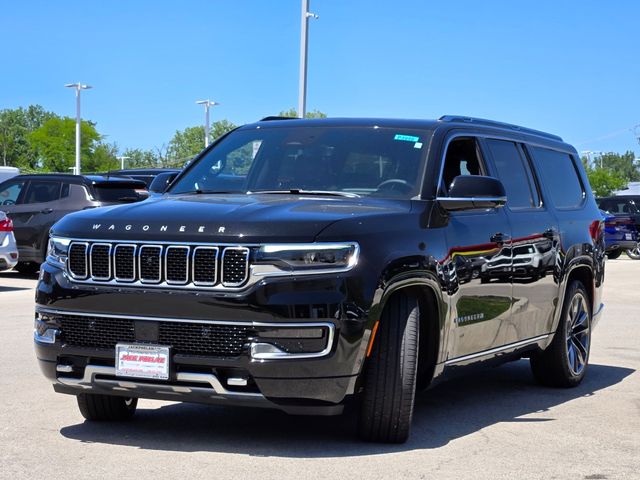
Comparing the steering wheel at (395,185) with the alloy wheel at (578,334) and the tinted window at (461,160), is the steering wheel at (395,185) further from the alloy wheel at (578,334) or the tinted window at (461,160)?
the alloy wheel at (578,334)

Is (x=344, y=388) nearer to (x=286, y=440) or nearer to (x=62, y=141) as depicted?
(x=286, y=440)

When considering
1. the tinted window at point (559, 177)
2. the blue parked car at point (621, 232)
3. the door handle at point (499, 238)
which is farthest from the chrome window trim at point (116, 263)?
the blue parked car at point (621, 232)

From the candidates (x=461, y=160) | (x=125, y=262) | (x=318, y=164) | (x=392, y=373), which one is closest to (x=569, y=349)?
(x=461, y=160)

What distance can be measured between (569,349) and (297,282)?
378cm

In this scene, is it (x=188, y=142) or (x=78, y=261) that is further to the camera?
(x=188, y=142)

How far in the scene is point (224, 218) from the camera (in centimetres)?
605

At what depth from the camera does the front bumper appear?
19.0ft

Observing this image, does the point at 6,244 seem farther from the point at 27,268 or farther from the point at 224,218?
the point at 224,218

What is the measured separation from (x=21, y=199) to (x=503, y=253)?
15.4m

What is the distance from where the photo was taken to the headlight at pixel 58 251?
6.32 metres

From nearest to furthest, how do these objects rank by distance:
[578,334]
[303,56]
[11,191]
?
[578,334] → [11,191] → [303,56]

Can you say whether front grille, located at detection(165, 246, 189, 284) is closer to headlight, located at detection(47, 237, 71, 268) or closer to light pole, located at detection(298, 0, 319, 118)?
headlight, located at detection(47, 237, 71, 268)

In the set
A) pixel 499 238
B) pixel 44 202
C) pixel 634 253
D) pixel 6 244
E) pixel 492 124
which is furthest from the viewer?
pixel 634 253

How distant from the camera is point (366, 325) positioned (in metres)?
5.96
